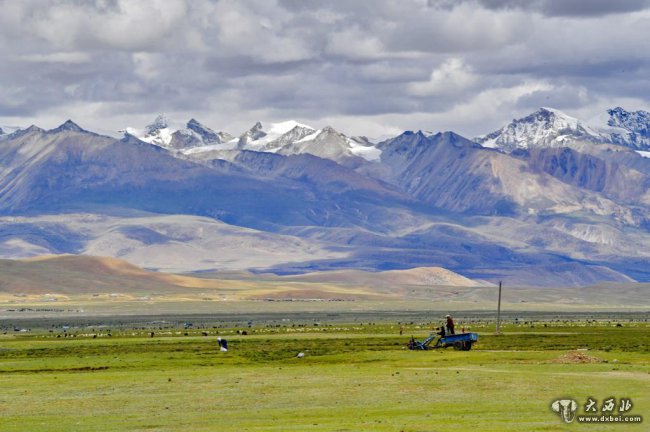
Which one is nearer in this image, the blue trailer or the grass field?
the grass field

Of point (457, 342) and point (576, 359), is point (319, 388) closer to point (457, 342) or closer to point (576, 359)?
point (576, 359)

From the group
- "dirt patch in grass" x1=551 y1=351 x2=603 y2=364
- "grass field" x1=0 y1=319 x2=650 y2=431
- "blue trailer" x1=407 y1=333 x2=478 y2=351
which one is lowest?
"grass field" x1=0 y1=319 x2=650 y2=431

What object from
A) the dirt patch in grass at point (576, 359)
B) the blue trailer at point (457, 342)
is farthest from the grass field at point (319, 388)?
the blue trailer at point (457, 342)

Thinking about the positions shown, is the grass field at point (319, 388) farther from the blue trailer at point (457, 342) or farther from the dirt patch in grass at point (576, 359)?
the blue trailer at point (457, 342)

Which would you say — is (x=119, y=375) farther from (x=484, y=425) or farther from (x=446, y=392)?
(x=484, y=425)

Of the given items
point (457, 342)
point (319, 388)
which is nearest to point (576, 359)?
point (457, 342)

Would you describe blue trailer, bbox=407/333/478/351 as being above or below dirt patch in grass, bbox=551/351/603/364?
above

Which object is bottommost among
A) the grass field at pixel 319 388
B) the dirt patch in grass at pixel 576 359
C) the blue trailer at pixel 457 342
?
the grass field at pixel 319 388

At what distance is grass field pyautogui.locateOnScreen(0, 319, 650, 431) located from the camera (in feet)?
167

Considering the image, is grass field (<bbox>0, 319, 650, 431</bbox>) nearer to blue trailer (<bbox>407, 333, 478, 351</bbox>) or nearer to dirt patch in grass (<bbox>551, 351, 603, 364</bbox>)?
dirt patch in grass (<bbox>551, 351, 603, 364</bbox>)

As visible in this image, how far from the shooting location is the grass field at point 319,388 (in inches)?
2005

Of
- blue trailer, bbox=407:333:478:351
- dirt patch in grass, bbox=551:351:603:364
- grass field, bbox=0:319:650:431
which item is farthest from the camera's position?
blue trailer, bbox=407:333:478:351

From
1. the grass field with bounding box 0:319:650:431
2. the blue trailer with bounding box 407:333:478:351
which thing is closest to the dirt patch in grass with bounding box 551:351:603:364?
the grass field with bounding box 0:319:650:431

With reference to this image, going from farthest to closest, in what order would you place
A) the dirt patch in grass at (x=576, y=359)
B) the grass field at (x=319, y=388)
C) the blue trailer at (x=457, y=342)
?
the blue trailer at (x=457, y=342) < the dirt patch in grass at (x=576, y=359) < the grass field at (x=319, y=388)
